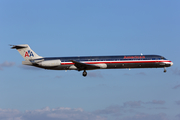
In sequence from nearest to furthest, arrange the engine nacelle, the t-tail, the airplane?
the airplane, the engine nacelle, the t-tail

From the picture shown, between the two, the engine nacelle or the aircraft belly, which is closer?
the aircraft belly

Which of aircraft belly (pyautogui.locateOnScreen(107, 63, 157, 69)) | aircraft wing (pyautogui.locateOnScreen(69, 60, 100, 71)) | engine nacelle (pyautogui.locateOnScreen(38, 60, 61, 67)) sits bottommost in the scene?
aircraft belly (pyautogui.locateOnScreen(107, 63, 157, 69))

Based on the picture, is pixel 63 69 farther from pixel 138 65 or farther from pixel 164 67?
pixel 164 67

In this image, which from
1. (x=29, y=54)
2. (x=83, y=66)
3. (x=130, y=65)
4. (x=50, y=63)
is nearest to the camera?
(x=83, y=66)

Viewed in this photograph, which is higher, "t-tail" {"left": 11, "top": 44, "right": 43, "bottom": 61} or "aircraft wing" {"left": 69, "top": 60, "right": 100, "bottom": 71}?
"t-tail" {"left": 11, "top": 44, "right": 43, "bottom": 61}

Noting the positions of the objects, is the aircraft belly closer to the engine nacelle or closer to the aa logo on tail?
the engine nacelle

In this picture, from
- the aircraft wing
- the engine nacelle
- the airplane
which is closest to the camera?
the aircraft wing

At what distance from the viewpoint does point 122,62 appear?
52.3 meters


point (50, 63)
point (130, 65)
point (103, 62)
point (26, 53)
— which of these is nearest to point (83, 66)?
point (103, 62)

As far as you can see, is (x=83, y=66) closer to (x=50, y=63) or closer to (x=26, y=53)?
(x=50, y=63)

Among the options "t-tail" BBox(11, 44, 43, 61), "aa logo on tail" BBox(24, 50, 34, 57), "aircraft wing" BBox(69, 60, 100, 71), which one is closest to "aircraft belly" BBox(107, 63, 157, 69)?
"aircraft wing" BBox(69, 60, 100, 71)

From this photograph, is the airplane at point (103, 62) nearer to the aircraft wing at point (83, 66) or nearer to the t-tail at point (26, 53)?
the aircraft wing at point (83, 66)

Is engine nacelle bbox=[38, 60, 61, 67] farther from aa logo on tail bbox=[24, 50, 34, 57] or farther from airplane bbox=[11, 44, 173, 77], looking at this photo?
aa logo on tail bbox=[24, 50, 34, 57]

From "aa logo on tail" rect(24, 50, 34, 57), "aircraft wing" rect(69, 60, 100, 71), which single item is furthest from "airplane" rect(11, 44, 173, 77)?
"aa logo on tail" rect(24, 50, 34, 57)
